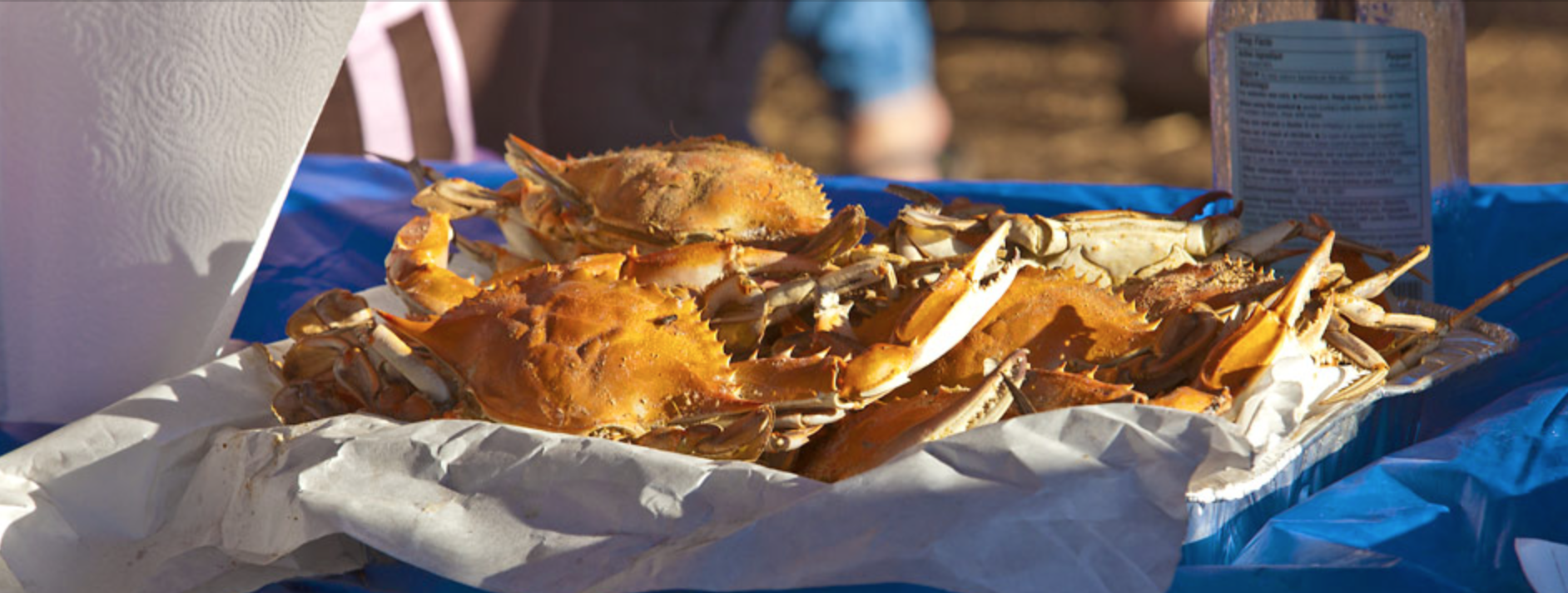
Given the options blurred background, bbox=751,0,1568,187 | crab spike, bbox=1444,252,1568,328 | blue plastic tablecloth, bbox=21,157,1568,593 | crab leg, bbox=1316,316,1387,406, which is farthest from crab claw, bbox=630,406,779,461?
blurred background, bbox=751,0,1568,187

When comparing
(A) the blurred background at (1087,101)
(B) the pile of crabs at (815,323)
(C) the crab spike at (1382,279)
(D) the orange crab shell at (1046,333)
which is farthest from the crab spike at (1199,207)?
(A) the blurred background at (1087,101)

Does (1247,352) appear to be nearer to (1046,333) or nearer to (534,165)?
(1046,333)

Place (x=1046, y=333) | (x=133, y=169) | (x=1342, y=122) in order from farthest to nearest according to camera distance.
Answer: (x=1342, y=122)
(x=133, y=169)
(x=1046, y=333)

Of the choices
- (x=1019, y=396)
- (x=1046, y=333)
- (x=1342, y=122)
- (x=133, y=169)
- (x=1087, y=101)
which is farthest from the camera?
(x=1087, y=101)

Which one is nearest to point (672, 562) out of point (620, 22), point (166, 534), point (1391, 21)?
point (166, 534)

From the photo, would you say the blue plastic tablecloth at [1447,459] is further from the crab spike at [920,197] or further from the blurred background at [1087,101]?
the blurred background at [1087,101]

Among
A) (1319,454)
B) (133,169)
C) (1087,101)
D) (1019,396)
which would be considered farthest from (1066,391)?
(1087,101)

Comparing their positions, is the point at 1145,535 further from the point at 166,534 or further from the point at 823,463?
the point at 166,534

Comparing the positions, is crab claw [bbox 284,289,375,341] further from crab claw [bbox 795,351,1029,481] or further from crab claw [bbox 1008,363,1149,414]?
crab claw [bbox 1008,363,1149,414]
